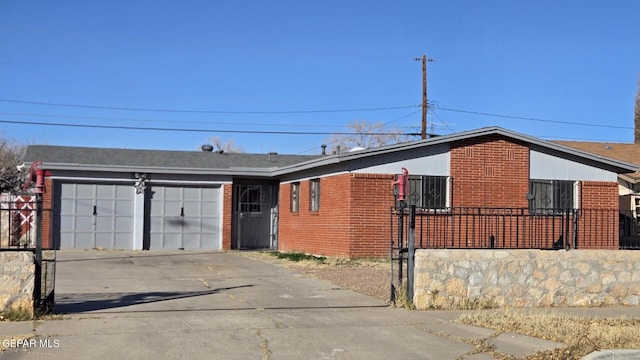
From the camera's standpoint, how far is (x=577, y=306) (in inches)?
466

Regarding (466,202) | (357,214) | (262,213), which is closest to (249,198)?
(262,213)

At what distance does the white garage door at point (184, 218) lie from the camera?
2486cm

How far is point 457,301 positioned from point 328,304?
2.10m

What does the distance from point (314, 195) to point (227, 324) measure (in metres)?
13.3

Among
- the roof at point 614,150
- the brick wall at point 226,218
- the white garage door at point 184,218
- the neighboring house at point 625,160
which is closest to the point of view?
the white garage door at point 184,218

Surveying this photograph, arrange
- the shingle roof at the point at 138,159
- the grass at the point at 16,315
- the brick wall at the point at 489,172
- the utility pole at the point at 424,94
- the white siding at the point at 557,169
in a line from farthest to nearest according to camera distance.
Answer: the utility pole at the point at 424,94, the shingle roof at the point at 138,159, the white siding at the point at 557,169, the brick wall at the point at 489,172, the grass at the point at 16,315

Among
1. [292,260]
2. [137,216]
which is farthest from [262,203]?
[292,260]

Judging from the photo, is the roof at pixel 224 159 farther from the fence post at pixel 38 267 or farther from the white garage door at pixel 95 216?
the fence post at pixel 38 267

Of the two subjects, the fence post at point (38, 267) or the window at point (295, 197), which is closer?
the fence post at point (38, 267)

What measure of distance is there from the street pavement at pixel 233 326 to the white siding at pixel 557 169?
32.0 ft

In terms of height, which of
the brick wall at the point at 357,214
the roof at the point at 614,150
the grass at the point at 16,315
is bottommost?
the grass at the point at 16,315

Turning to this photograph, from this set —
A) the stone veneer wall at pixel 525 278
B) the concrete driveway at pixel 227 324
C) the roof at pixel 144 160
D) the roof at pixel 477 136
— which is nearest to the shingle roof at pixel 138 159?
the roof at pixel 144 160

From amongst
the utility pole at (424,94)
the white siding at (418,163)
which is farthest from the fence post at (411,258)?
the utility pole at (424,94)

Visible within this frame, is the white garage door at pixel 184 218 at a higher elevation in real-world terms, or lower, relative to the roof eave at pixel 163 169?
lower
